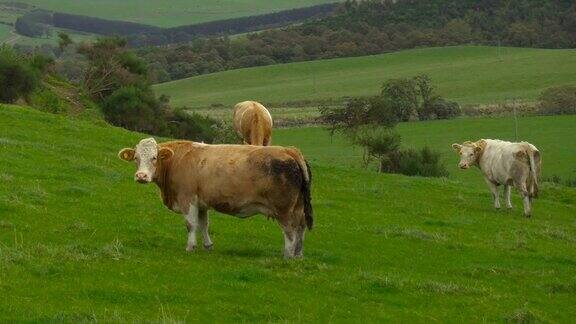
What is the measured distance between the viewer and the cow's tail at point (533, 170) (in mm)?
25047

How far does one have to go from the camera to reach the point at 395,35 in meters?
170

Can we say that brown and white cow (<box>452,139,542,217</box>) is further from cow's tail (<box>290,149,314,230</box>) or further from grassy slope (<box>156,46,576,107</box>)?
grassy slope (<box>156,46,576,107</box>)

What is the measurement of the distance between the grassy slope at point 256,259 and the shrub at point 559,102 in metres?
71.5

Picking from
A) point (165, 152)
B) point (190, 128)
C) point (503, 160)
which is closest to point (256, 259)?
point (165, 152)

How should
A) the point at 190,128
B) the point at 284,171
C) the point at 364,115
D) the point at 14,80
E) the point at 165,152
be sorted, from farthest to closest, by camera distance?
1. the point at 190,128
2. the point at 364,115
3. the point at 14,80
4. the point at 165,152
5. the point at 284,171

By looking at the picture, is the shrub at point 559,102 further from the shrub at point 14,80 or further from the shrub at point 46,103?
the shrub at point 14,80

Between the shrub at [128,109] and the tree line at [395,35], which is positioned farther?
the tree line at [395,35]

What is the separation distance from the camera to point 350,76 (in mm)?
149250

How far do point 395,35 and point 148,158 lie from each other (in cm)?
15747

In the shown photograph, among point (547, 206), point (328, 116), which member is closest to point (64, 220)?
point (547, 206)

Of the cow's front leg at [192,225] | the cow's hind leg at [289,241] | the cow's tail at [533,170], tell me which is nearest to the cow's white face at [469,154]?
the cow's tail at [533,170]

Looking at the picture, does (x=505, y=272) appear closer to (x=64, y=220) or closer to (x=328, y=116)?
(x=64, y=220)

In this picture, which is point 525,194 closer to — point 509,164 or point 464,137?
point 509,164

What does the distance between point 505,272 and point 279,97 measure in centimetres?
11618
